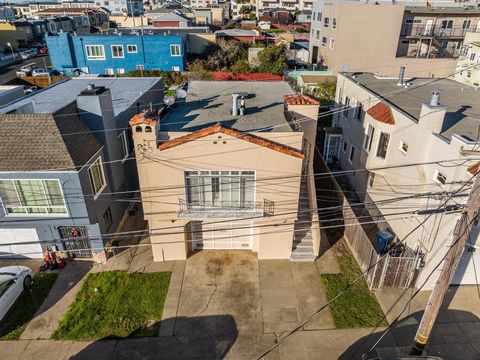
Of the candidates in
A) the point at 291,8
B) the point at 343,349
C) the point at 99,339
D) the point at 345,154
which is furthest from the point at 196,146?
the point at 291,8

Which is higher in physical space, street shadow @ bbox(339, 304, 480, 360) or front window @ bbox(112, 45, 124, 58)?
front window @ bbox(112, 45, 124, 58)

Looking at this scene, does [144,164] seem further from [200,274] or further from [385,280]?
[385,280]

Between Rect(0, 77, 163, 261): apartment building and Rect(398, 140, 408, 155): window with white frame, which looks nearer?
Rect(0, 77, 163, 261): apartment building

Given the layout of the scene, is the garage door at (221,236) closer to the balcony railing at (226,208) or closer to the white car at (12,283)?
the balcony railing at (226,208)

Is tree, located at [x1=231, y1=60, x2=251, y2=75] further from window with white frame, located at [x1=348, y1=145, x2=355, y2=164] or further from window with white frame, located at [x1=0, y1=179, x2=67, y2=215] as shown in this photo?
window with white frame, located at [x1=0, y1=179, x2=67, y2=215]

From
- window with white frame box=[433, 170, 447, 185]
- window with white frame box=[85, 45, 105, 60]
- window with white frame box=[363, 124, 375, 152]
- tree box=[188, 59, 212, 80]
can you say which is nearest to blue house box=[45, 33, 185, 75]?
window with white frame box=[85, 45, 105, 60]

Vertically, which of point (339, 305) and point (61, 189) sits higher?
point (61, 189)

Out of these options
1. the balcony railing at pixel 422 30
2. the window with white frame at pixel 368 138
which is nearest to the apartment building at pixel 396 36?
the balcony railing at pixel 422 30
